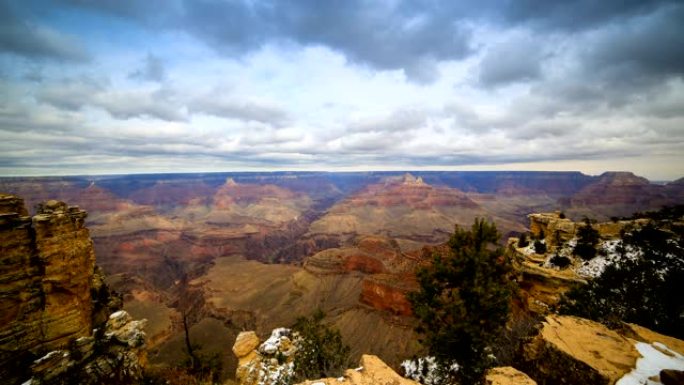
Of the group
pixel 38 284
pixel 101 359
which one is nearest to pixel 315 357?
pixel 101 359

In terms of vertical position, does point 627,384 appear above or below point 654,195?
above

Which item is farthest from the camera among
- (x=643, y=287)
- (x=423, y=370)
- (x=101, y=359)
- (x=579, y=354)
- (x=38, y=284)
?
(x=423, y=370)

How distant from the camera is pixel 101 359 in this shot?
58.5 feet

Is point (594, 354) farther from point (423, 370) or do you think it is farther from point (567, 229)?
point (567, 229)

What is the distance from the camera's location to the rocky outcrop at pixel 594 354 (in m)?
8.42

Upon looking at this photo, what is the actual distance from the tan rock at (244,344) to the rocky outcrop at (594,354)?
930 inches

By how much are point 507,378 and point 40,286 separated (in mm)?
24304

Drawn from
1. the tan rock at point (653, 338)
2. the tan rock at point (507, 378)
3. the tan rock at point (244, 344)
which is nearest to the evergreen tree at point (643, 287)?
the tan rock at point (653, 338)

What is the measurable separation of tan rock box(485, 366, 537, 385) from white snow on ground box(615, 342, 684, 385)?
2.26 meters

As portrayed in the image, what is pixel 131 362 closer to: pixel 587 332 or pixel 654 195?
pixel 587 332

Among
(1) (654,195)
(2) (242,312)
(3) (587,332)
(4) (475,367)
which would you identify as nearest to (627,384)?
(3) (587,332)

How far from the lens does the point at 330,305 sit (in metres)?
67.1

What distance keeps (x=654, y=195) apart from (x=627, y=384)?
10813 inches

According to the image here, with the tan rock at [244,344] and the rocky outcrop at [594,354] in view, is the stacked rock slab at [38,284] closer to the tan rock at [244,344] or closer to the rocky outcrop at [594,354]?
the tan rock at [244,344]
